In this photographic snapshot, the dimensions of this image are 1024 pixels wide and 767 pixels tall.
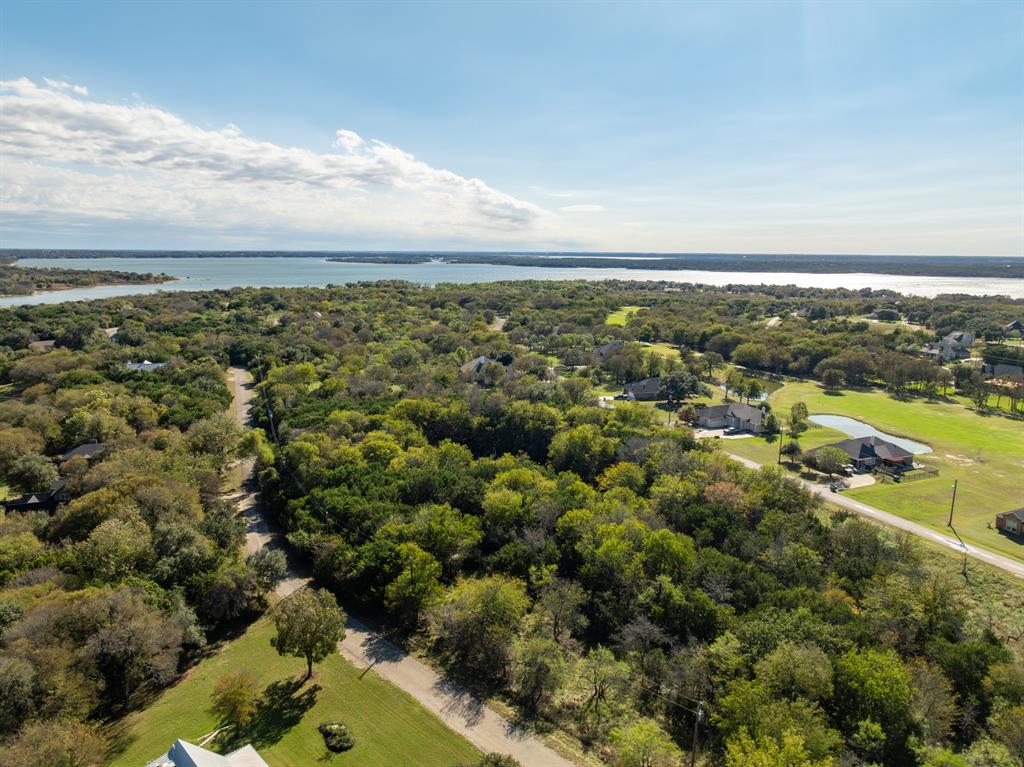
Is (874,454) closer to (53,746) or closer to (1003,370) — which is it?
(1003,370)

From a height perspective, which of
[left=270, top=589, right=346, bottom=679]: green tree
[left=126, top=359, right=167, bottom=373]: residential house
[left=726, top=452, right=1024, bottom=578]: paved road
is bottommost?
[left=726, top=452, right=1024, bottom=578]: paved road

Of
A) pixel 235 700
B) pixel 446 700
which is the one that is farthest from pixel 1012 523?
pixel 235 700

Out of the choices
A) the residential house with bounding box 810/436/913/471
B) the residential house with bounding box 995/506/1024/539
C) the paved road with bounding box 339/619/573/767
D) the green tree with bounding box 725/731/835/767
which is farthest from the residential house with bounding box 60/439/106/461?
the residential house with bounding box 995/506/1024/539

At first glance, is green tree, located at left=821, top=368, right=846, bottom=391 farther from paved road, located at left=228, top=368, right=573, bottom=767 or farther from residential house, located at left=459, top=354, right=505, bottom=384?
paved road, located at left=228, top=368, right=573, bottom=767

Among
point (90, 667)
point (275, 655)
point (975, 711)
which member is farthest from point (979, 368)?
point (90, 667)

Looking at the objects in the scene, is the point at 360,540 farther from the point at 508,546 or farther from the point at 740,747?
the point at 740,747

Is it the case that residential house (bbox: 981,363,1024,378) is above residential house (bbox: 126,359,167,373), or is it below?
below

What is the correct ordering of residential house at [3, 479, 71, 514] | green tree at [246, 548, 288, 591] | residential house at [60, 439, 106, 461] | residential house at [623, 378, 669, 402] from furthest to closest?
residential house at [623, 378, 669, 402] < residential house at [60, 439, 106, 461] < residential house at [3, 479, 71, 514] < green tree at [246, 548, 288, 591]

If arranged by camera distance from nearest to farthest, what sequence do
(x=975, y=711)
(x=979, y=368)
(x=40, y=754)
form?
(x=40, y=754) → (x=975, y=711) → (x=979, y=368)
